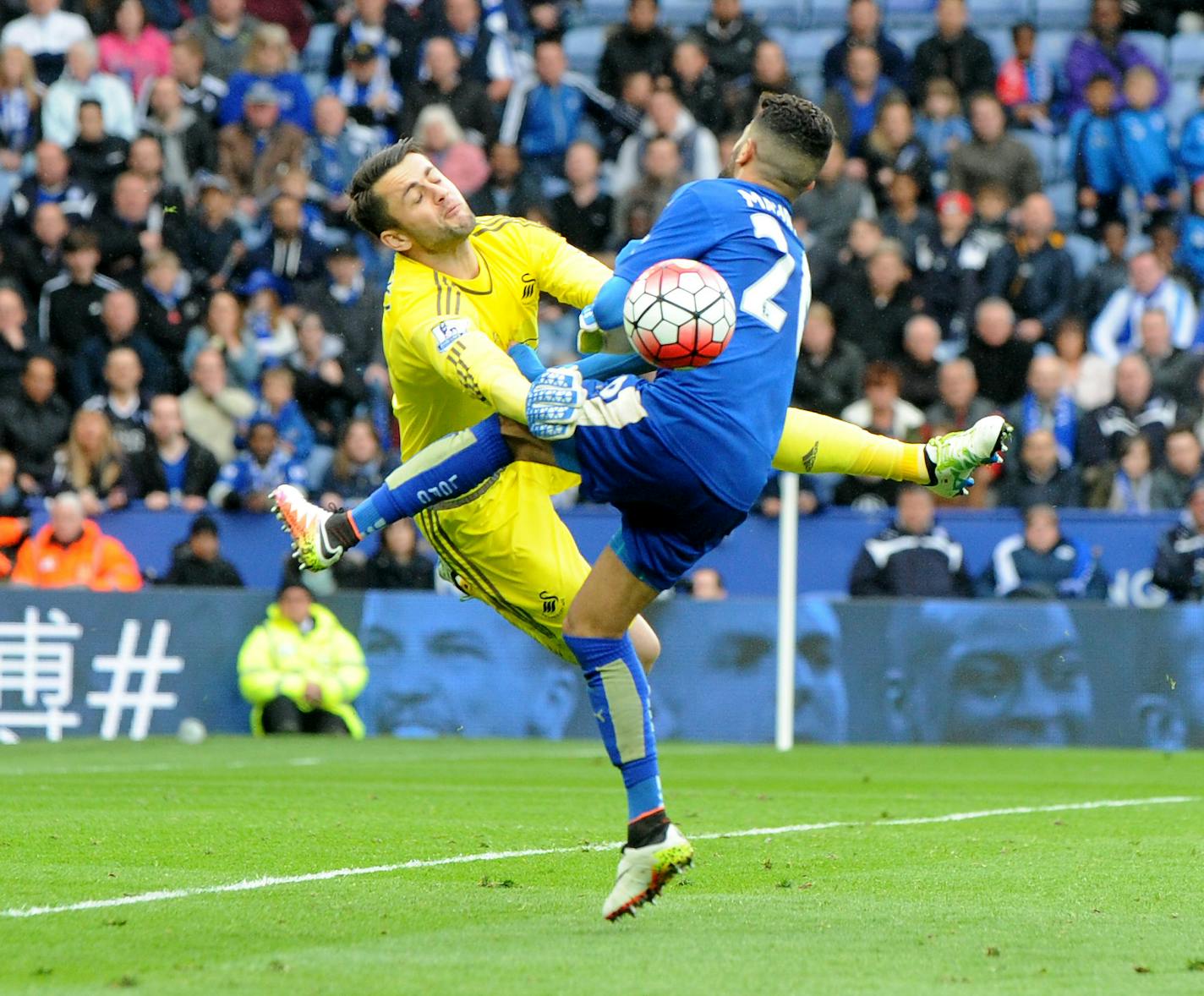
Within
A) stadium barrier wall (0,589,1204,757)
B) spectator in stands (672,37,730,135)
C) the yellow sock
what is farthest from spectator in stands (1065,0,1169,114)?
the yellow sock

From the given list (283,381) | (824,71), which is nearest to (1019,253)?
(824,71)

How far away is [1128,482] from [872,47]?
205 inches

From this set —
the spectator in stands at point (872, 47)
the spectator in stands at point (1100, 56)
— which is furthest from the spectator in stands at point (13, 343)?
the spectator in stands at point (1100, 56)

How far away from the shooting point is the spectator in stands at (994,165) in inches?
670

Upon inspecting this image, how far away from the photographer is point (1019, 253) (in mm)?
16359

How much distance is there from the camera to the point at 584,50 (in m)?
19.7

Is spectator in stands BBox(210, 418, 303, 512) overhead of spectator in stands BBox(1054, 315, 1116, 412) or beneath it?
beneath

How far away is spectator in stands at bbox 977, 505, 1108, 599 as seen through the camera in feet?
46.4

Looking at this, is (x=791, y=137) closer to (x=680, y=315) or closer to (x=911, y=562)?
(x=680, y=315)

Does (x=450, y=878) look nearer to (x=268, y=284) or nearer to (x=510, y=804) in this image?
(x=510, y=804)

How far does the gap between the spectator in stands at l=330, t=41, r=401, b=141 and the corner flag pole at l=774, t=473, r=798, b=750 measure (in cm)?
624

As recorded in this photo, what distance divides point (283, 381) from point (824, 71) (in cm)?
583

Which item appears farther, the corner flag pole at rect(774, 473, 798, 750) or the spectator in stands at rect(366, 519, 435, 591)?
the spectator in stands at rect(366, 519, 435, 591)

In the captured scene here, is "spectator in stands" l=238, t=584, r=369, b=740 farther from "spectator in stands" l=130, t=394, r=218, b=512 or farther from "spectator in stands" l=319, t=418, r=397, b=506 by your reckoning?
"spectator in stands" l=130, t=394, r=218, b=512
